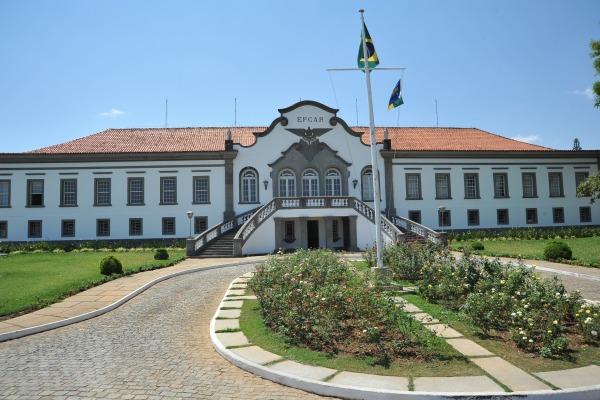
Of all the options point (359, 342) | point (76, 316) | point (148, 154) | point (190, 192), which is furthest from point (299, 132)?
point (359, 342)

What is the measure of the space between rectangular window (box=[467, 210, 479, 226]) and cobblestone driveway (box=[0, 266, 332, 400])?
28513 mm

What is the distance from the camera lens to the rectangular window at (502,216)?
3512 cm

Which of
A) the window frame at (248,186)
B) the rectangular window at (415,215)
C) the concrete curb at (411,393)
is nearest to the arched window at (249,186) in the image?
the window frame at (248,186)

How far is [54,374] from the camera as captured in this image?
6.71 meters

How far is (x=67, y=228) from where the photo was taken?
32.8 metres

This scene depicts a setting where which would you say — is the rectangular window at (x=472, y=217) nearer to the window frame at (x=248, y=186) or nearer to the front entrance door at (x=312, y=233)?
the front entrance door at (x=312, y=233)

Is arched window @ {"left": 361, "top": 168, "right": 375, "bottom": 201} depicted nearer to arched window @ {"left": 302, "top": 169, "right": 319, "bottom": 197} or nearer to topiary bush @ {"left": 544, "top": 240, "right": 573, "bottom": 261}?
arched window @ {"left": 302, "top": 169, "right": 319, "bottom": 197}

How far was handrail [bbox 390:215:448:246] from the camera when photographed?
2525 centimetres

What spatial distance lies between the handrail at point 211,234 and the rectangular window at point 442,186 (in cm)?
1510

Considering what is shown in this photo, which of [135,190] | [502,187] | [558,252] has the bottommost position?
[558,252]

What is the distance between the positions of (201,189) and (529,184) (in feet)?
89.3

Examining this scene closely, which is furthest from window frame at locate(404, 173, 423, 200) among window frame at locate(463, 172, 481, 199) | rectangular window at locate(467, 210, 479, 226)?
rectangular window at locate(467, 210, 479, 226)

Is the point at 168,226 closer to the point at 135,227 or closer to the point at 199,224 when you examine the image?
the point at 199,224

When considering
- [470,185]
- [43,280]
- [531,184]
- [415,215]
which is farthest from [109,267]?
[531,184]
